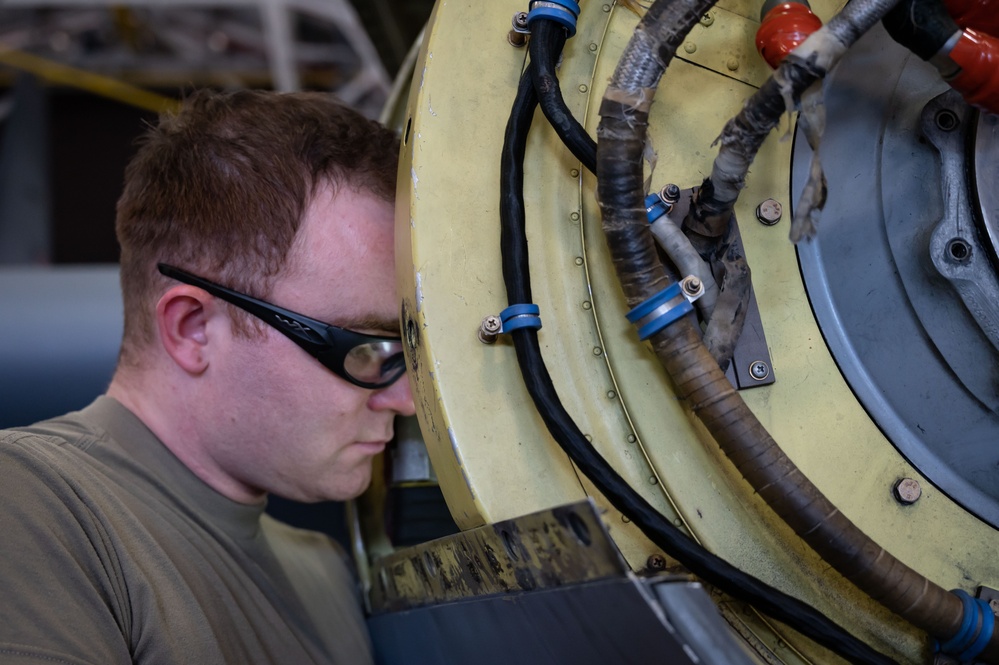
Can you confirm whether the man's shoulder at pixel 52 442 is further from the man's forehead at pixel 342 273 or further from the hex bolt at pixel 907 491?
the hex bolt at pixel 907 491

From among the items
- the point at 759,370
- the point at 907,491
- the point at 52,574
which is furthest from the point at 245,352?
the point at 907,491

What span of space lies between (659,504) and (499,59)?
424 mm

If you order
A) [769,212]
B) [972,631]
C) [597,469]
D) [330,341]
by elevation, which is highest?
[769,212]

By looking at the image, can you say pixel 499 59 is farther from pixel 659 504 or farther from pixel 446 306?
pixel 659 504

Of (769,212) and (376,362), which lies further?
(376,362)

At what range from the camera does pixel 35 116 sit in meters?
3.14

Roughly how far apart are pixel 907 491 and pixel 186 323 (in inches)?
31.1

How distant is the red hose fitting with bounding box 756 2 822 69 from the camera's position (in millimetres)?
683

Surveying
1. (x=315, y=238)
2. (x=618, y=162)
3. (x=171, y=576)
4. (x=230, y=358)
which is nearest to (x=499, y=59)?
(x=618, y=162)

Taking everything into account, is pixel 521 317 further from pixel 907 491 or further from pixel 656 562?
pixel 907 491

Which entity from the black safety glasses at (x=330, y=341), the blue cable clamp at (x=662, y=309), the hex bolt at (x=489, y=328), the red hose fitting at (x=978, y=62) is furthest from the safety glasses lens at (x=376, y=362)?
the red hose fitting at (x=978, y=62)

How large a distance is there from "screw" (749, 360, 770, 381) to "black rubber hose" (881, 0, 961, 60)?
10.5 inches

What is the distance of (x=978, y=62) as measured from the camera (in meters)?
0.61

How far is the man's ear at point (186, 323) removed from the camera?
0.98 m
